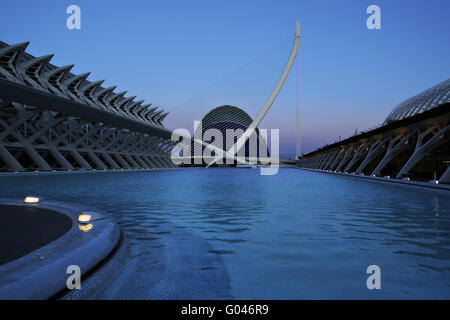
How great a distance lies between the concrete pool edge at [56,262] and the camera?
7.63ft

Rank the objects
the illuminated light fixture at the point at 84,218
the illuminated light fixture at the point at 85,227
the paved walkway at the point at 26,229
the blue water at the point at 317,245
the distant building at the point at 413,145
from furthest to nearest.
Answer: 1. the distant building at the point at 413,145
2. the illuminated light fixture at the point at 84,218
3. the illuminated light fixture at the point at 85,227
4. the paved walkway at the point at 26,229
5. the blue water at the point at 317,245

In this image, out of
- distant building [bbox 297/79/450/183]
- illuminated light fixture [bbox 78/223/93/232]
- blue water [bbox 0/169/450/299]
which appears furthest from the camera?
distant building [bbox 297/79/450/183]

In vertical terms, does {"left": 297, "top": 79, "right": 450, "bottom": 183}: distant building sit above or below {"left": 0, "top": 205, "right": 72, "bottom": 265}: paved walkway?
above

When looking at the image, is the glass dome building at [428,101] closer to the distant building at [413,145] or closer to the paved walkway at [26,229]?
the distant building at [413,145]

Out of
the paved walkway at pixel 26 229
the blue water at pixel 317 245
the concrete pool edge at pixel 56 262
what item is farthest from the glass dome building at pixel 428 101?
the concrete pool edge at pixel 56 262

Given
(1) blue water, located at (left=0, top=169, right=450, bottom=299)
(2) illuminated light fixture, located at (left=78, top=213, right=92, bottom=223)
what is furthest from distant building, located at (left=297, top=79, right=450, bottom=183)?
(2) illuminated light fixture, located at (left=78, top=213, right=92, bottom=223)

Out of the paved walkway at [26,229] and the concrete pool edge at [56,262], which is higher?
the concrete pool edge at [56,262]

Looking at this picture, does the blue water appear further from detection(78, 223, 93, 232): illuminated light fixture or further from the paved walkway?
the paved walkway

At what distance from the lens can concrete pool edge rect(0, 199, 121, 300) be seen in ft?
7.63

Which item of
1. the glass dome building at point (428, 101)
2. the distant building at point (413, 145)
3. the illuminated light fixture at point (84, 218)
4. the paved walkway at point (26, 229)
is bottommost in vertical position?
the paved walkway at point (26, 229)

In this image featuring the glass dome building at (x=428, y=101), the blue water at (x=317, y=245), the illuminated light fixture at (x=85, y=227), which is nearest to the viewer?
the blue water at (x=317, y=245)

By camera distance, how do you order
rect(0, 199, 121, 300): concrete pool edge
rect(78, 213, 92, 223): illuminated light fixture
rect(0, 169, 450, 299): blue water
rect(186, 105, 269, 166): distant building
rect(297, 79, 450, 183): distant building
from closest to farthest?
rect(0, 199, 121, 300): concrete pool edge
rect(0, 169, 450, 299): blue water
rect(78, 213, 92, 223): illuminated light fixture
rect(297, 79, 450, 183): distant building
rect(186, 105, 269, 166): distant building

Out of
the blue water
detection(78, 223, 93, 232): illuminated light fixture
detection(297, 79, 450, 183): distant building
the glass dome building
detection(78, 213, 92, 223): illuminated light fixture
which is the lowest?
the blue water

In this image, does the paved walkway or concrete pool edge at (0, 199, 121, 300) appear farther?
the paved walkway
